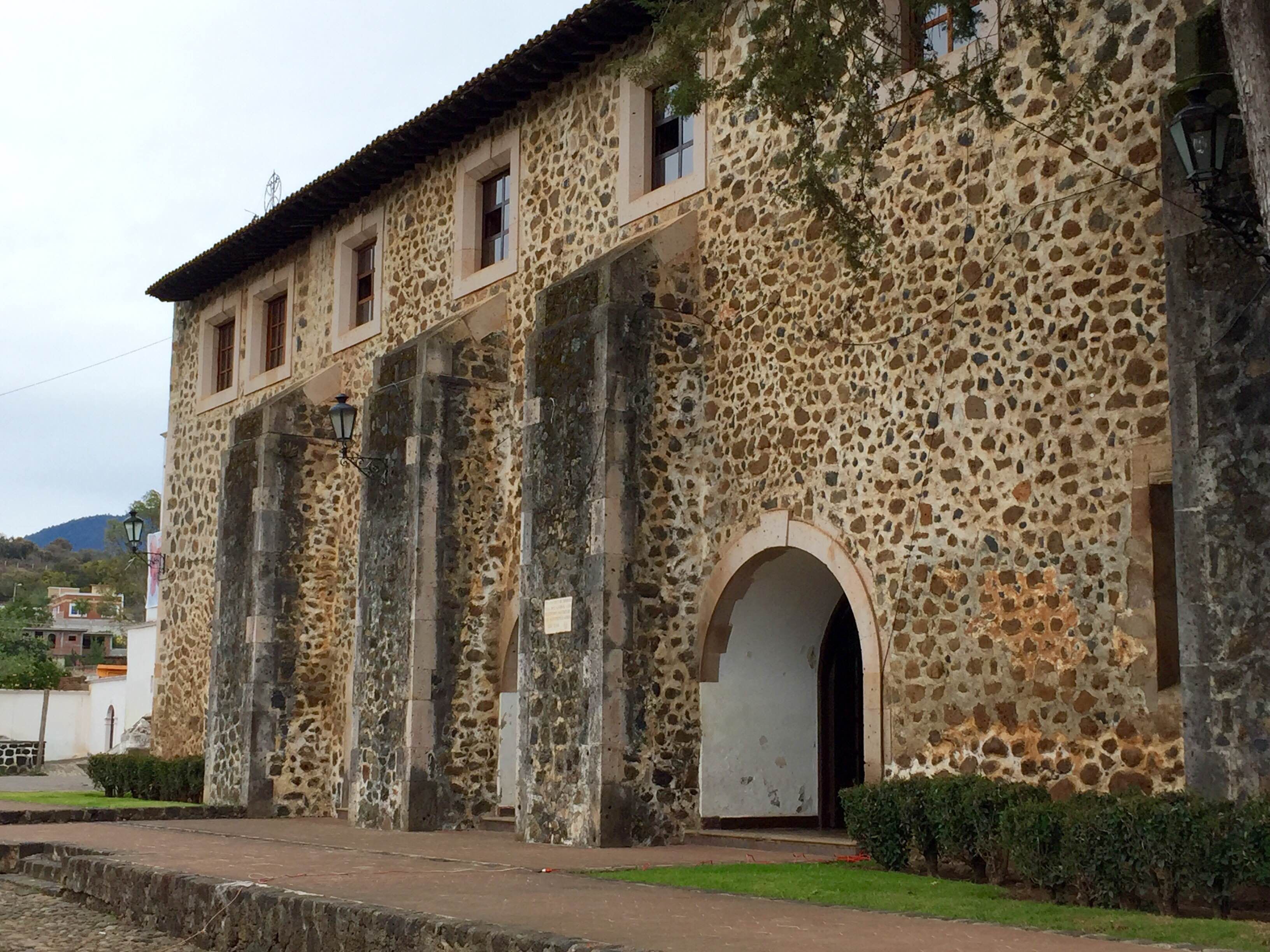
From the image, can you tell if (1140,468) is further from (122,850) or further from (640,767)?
(122,850)

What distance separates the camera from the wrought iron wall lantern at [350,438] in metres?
15.1

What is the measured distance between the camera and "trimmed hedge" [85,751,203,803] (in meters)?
19.1

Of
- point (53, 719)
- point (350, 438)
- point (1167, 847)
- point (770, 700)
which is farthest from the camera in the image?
point (53, 719)

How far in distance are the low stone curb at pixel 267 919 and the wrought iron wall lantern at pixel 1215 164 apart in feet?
15.7

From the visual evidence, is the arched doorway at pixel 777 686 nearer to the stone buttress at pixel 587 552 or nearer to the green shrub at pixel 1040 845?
the stone buttress at pixel 587 552

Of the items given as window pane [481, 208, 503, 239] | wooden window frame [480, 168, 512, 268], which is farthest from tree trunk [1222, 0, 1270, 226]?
window pane [481, 208, 503, 239]

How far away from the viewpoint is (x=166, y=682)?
2172cm

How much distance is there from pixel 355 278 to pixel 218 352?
4788mm

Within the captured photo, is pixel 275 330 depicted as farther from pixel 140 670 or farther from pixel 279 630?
pixel 140 670

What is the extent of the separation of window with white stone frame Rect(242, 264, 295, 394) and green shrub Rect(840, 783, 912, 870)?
12730 millimetres

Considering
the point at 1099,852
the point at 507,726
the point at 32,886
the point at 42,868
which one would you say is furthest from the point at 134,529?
the point at 1099,852

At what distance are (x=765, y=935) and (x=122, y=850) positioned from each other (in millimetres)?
6462

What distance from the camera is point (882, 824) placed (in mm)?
9453

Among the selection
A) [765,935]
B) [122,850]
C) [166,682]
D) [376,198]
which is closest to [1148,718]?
[765,935]
